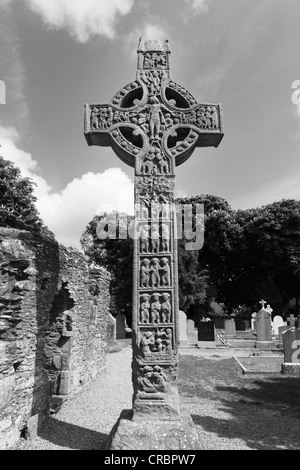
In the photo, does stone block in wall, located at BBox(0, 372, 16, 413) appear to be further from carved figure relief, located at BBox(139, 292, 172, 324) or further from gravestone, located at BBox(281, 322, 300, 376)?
gravestone, located at BBox(281, 322, 300, 376)

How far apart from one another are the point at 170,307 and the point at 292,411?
16.1 ft

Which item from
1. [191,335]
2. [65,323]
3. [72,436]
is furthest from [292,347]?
[191,335]

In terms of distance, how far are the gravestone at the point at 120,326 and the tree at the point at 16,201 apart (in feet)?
32.1

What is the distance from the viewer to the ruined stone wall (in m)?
4.90

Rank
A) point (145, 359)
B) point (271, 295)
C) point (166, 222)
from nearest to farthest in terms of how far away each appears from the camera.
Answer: point (145, 359) → point (166, 222) → point (271, 295)

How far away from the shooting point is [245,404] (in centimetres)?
721

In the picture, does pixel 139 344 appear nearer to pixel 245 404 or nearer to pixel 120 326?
pixel 245 404

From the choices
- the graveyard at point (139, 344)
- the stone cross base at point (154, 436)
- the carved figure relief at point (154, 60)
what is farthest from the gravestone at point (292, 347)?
the carved figure relief at point (154, 60)

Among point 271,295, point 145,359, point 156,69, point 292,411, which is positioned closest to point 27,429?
point 145,359

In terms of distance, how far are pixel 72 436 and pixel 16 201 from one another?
51.3 ft

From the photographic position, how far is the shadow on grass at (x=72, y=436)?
473 centimetres

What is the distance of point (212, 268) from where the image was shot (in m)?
28.1

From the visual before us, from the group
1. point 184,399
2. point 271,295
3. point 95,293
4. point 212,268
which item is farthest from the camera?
point 212,268

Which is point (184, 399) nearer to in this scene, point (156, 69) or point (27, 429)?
point (27, 429)
